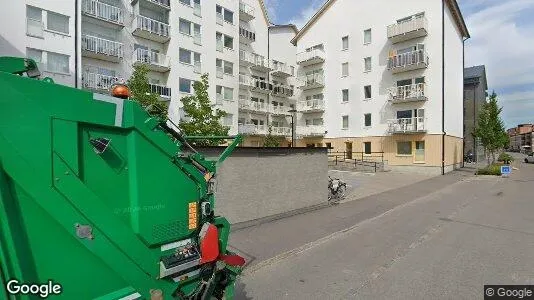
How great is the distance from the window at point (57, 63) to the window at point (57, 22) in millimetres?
1741

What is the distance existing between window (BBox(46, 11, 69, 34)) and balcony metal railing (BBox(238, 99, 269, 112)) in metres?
Answer: 17.7

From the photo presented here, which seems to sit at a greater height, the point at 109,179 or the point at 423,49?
the point at 423,49

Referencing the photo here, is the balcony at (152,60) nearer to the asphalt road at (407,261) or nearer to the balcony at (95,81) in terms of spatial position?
the balcony at (95,81)

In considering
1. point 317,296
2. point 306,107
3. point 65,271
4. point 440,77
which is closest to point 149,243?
point 65,271

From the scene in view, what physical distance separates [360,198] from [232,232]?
7.50m

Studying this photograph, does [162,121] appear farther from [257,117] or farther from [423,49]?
[257,117]

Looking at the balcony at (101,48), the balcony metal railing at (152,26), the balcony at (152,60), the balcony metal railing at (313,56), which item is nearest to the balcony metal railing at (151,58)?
the balcony at (152,60)

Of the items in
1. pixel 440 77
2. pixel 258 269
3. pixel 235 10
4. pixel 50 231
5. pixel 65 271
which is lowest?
pixel 258 269

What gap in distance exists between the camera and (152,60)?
26406 mm

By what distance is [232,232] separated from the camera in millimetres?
7547

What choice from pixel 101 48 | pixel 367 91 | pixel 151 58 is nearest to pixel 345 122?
pixel 367 91

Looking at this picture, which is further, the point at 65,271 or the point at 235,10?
the point at 235,10

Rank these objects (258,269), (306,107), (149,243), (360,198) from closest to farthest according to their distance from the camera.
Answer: (149,243) → (258,269) → (360,198) → (306,107)

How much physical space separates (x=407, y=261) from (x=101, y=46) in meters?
24.6
